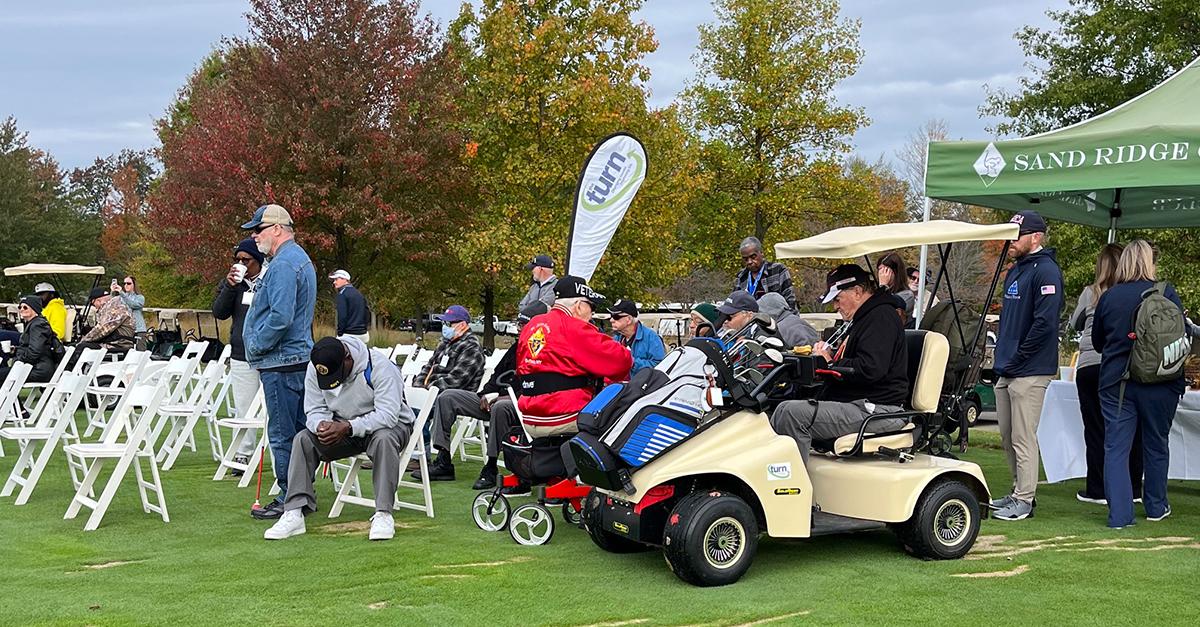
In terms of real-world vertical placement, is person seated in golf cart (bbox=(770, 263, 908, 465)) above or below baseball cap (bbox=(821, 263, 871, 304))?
below

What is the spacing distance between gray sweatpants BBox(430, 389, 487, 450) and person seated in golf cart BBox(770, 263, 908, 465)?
10.6 ft

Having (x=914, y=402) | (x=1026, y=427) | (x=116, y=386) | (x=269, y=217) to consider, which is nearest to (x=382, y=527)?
(x=269, y=217)

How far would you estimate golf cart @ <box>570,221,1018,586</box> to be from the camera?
4922mm

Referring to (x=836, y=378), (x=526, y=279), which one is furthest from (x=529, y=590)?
(x=526, y=279)

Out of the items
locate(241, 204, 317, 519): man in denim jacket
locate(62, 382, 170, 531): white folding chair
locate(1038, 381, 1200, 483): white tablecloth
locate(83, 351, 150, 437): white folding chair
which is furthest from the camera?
locate(83, 351, 150, 437): white folding chair

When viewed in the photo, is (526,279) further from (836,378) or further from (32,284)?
(32,284)

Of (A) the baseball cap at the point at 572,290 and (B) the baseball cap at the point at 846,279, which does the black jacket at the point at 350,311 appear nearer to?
(A) the baseball cap at the point at 572,290

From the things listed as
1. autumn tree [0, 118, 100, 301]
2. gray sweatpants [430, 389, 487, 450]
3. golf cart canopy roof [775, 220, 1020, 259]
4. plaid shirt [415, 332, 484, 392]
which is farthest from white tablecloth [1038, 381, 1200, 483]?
autumn tree [0, 118, 100, 301]

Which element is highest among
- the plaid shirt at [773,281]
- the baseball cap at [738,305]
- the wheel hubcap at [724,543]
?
the plaid shirt at [773,281]

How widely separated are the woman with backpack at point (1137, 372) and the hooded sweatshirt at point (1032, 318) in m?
0.29

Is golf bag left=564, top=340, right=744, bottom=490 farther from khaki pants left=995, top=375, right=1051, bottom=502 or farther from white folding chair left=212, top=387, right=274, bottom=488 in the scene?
white folding chair left=212, top=387, right=274, bottom=488

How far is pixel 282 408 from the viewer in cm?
651

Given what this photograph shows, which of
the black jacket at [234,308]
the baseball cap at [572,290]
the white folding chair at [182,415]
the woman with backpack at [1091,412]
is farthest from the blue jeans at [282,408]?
the woman with backpack at [1091,412]

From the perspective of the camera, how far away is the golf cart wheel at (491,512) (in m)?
6.19
